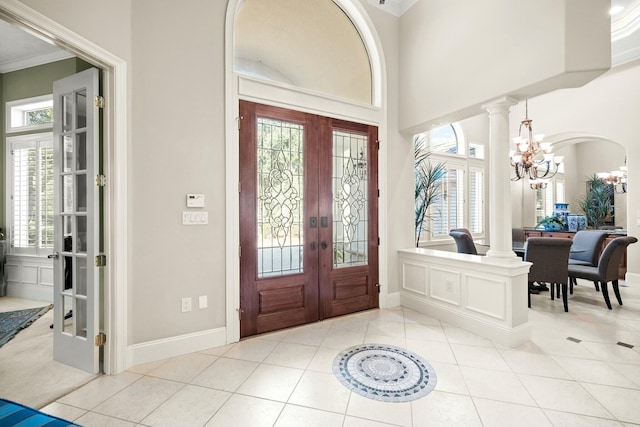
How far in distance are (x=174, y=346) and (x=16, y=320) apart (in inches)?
98.9

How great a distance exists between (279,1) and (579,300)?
5829 mm

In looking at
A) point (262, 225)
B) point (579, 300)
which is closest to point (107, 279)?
point (262, 225)

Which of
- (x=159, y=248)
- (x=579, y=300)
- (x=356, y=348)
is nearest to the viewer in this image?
(x=159, y=248)

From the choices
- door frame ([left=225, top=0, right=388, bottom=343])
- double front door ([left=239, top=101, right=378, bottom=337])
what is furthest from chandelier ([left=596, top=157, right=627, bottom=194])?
double front door ([left=239, top=101, right=378, bottom=337])

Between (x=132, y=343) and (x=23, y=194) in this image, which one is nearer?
(x=132, y=343)

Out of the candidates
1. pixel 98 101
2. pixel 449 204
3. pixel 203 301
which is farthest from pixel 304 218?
pixel 449 204

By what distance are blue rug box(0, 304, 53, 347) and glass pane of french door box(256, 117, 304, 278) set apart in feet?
9.14

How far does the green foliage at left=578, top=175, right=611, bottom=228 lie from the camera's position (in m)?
8.55

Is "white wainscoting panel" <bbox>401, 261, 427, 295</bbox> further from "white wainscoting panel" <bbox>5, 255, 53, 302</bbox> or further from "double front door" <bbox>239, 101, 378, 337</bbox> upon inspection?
"white wainscoting panel" <bbox>5, 255, 53, 302</bbox>

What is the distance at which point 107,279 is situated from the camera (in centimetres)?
236

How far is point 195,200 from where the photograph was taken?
272 cm

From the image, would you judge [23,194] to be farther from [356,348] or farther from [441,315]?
[441,315]

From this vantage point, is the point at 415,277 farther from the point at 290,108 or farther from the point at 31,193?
the point at 31,193

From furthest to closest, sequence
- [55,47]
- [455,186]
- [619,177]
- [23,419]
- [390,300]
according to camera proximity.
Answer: [619,177]
[455,186]
[55,47]
[390,300]
[23,419]
